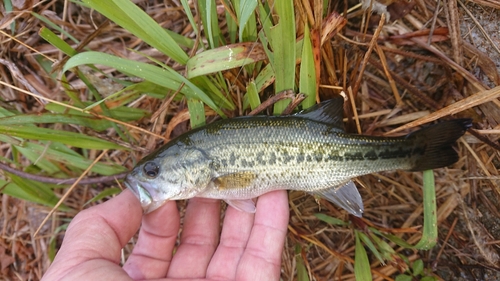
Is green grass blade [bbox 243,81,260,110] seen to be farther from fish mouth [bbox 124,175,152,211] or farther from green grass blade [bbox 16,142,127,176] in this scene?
green grass blade [bbox 16,142,127,176]

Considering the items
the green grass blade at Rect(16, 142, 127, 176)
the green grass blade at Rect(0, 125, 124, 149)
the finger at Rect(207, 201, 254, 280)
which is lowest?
the finger at Rect(207, 201, 254, 280)

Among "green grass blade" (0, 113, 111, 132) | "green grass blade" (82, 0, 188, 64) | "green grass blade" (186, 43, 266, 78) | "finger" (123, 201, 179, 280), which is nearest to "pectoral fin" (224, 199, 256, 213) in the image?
"finger" (123, 201, 179, 280)

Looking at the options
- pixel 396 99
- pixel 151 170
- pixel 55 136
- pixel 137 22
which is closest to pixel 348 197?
pixel 396 99

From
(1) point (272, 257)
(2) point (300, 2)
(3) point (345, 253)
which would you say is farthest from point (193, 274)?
(2) point (300, 2)

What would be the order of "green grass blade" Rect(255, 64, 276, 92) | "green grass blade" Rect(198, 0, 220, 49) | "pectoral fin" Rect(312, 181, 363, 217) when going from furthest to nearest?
"pectoral fin" Rect(312, 181, 363, 217) → "green grass blade" Rect(255, 64, 276, 92) → "green grass blade" Rect(198, 0, 220, 49)

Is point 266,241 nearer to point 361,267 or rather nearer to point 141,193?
point 361,267

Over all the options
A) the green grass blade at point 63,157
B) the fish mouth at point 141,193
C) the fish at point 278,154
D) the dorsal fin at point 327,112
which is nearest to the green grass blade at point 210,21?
the fish at point 278,154
